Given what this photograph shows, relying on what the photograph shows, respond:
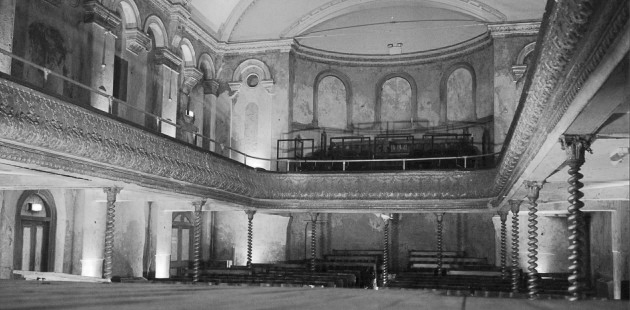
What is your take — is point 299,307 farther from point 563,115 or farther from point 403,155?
point 403,155

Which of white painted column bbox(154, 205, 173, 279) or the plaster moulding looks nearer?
white painted column bbox(154, 205, 173, 279)

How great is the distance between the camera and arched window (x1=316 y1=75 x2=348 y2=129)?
25047 mm

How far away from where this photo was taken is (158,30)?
768 inches

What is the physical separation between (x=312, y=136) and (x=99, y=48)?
1008 cm

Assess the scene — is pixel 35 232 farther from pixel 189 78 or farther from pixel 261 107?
pixel 261 107

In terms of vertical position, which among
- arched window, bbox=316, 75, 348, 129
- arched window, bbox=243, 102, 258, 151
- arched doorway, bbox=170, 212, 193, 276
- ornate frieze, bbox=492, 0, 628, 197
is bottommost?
arched doorway, bbox=170, 212, 193, 276

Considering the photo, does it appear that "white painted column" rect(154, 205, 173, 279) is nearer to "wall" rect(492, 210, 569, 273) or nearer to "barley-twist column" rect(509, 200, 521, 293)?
"barley-twist column" rect(509, 200, 521, 293)

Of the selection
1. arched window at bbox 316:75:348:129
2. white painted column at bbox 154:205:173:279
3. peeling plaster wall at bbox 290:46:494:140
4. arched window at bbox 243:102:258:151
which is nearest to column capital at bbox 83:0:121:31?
white painted column at bbox 154:205:173:279

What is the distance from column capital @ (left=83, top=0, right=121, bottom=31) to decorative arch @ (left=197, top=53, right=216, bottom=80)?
6358mm

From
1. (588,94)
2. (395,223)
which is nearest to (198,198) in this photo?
(395,223)

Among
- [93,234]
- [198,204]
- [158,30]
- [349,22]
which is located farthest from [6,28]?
[349,22]

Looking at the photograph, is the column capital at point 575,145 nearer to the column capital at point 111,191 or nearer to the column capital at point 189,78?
the column capital at point 111,191

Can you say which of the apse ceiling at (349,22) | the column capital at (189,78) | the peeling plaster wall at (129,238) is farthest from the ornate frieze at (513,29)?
the peeling plaster wall at (129,238)

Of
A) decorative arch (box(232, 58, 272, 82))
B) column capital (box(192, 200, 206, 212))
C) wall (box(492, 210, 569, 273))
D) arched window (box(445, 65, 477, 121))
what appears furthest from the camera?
decorative arch (box(232, 58, 272, 82))
